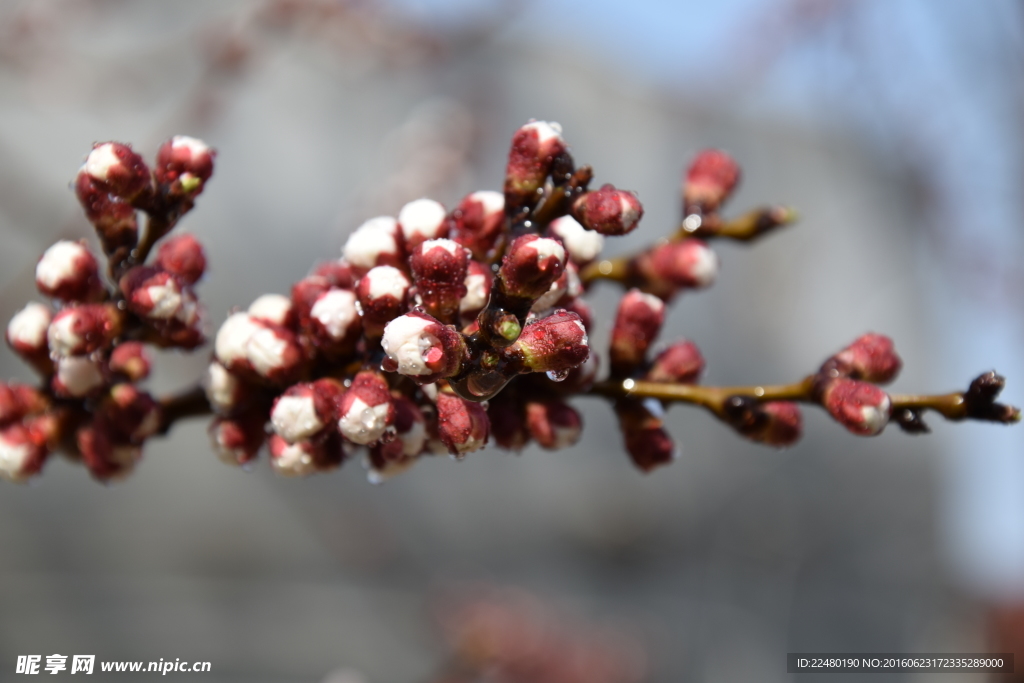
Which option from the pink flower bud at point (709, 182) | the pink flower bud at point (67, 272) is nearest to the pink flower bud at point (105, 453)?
the pink flower bud at point (67, 272)

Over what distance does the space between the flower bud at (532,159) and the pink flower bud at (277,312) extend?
0.91 ft

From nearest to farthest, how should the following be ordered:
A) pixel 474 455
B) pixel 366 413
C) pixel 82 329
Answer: pixel 366 413, pixel 82 329, pixel 474 455

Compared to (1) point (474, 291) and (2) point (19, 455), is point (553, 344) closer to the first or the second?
(1) point (474, 291)

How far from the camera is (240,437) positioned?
805 mm

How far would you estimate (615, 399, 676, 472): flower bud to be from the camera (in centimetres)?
78

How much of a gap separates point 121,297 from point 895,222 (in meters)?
7.05

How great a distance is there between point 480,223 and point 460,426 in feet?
0.77

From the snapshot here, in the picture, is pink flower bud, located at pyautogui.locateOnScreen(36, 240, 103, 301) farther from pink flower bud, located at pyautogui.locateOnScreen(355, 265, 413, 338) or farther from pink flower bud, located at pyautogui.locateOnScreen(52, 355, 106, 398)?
pink flower bud, located at pyautogui.locateOnScreen(355, 265, 413, 338)

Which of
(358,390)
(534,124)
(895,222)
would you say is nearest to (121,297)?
(358,390)

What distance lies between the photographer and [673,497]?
4.98 metres

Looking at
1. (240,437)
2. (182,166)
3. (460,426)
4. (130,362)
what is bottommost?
(460,426)

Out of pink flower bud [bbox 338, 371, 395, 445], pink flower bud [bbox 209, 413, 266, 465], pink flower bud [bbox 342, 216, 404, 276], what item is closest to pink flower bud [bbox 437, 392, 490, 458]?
pink flower bud [bbox 338, 371, 395, 445]

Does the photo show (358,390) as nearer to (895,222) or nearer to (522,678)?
(522,678)

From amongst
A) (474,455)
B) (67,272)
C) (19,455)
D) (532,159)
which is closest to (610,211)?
(532,159)
